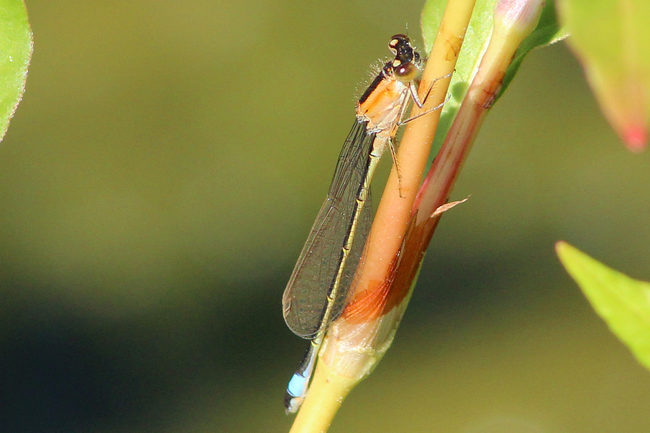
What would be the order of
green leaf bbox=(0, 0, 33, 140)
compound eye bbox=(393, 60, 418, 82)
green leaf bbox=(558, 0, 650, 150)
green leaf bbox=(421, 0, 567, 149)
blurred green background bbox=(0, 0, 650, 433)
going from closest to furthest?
green leaf bbox=(558, 0, 650, 150)
green leaf bbox=(0, 0, 33, 140)
green leaf bbox=(421, 0, 567, 149)
compound eye bbox=(393, 60, 418, 82)
blurred green background bbox=(0, 0, 650, 433)

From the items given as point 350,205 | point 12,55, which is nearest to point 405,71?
point 350,205

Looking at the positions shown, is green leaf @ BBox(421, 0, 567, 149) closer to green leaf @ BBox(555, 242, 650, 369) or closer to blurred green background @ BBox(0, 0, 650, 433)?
green leaf @ BBox(555, 242, 650, 369)

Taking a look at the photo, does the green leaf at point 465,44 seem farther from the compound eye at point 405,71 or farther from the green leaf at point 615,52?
the compound eye at point 405,71

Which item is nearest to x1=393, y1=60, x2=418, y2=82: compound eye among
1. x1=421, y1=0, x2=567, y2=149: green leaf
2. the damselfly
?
the damselfly

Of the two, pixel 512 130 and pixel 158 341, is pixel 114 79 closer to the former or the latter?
pixel 158 341

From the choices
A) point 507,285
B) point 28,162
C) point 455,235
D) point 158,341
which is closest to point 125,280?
point 158,341

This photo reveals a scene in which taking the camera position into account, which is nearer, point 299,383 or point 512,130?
point 299,383
